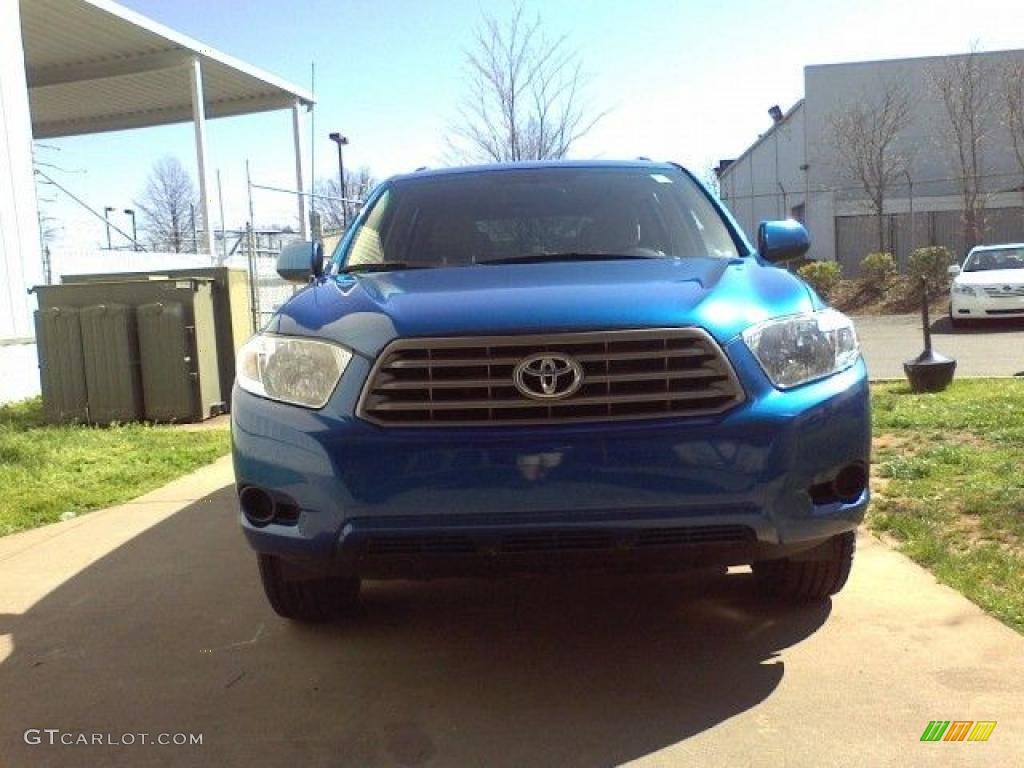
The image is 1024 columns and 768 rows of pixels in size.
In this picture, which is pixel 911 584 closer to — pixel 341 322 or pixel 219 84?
pixel 341 322

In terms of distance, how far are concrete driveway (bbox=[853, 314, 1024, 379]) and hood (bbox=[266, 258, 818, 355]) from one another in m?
6.57

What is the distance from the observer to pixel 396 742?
2672 millimetres

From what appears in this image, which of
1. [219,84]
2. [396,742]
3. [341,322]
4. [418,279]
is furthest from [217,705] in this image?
[219,84]

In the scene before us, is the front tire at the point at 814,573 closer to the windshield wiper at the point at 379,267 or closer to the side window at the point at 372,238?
the windshield wiper at the point at 379,267

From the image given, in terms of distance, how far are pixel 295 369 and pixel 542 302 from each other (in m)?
0.80

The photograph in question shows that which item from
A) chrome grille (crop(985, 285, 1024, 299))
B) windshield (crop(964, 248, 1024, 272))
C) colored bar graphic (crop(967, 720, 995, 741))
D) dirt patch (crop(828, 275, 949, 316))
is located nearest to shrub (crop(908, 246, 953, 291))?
dirt patch (crop(828, 275, 949, 316))

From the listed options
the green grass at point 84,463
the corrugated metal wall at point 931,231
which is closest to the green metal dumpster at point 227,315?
the green grass at point 84,463

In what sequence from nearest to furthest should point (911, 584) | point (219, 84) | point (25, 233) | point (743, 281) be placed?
point (743, 281), point (911, 584), point (25, 233), point (219, 84)

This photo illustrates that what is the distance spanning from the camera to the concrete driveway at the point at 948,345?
11148mm

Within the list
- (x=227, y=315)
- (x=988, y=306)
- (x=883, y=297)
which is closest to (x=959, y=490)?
(x=227, y=315)

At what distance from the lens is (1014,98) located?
25.7m

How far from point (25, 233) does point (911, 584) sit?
32.7 ft

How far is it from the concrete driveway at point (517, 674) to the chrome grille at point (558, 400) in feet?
3.05

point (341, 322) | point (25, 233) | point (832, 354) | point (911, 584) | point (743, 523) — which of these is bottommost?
point (911, 584)
